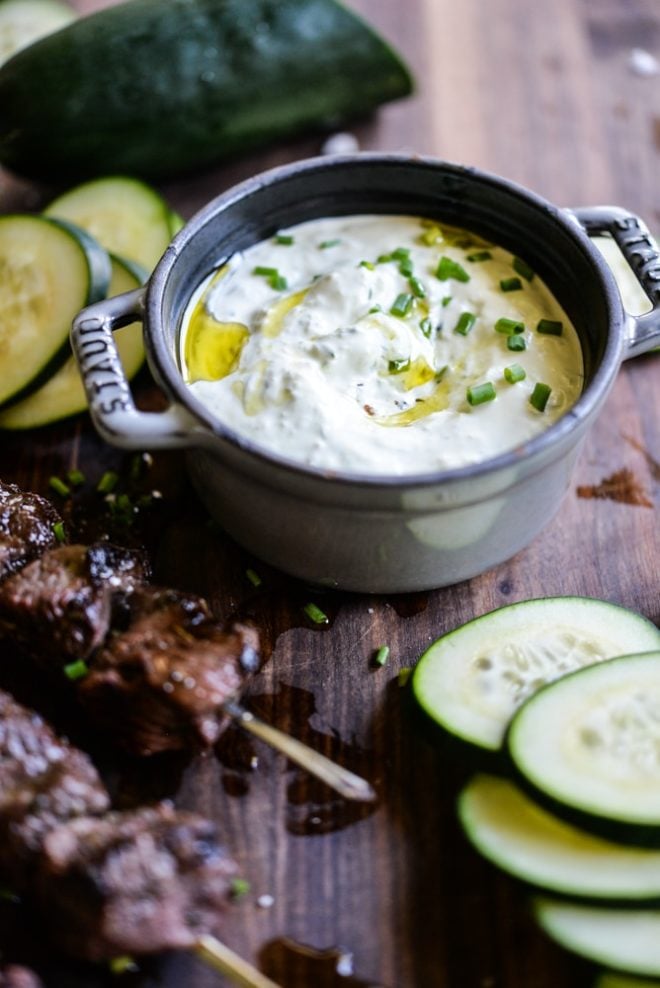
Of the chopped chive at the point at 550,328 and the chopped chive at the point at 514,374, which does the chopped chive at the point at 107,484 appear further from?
the chopped chive at the point at 550,328

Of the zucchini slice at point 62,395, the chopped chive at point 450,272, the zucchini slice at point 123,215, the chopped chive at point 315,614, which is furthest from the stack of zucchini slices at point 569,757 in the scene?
the zucchini slice at point 123,215

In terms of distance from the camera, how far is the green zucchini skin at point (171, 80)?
4234 mm

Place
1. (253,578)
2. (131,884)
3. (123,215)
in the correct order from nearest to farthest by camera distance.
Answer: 1. (131,884)
2. (253,578)
3. (123,215)

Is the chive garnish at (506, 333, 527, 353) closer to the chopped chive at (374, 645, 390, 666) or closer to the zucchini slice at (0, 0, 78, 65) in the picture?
the chopped chive at (374, 645, 390, 666)

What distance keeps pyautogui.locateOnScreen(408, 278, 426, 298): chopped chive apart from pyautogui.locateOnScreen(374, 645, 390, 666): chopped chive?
1.08 metres

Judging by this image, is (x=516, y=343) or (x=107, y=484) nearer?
(x=516, y=343)

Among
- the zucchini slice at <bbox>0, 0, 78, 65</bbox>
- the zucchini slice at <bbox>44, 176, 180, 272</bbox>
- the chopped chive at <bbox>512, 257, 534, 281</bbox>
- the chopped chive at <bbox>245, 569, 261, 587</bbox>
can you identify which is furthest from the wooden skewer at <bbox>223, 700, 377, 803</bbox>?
the zucchini slice at <bbox>0, 0, 78, 65</bbox>

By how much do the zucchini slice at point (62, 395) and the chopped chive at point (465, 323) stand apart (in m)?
1.07

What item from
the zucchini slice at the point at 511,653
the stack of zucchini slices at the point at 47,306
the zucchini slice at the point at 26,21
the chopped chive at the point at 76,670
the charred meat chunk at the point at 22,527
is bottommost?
the zucchini slice at the point at 511,653

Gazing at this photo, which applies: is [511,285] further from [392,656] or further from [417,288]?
[392,656]

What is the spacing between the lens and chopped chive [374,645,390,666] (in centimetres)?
311

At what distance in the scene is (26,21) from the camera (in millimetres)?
4758

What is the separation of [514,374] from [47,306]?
1543mm

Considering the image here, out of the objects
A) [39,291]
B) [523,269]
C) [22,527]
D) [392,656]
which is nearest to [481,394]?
[523,269]
